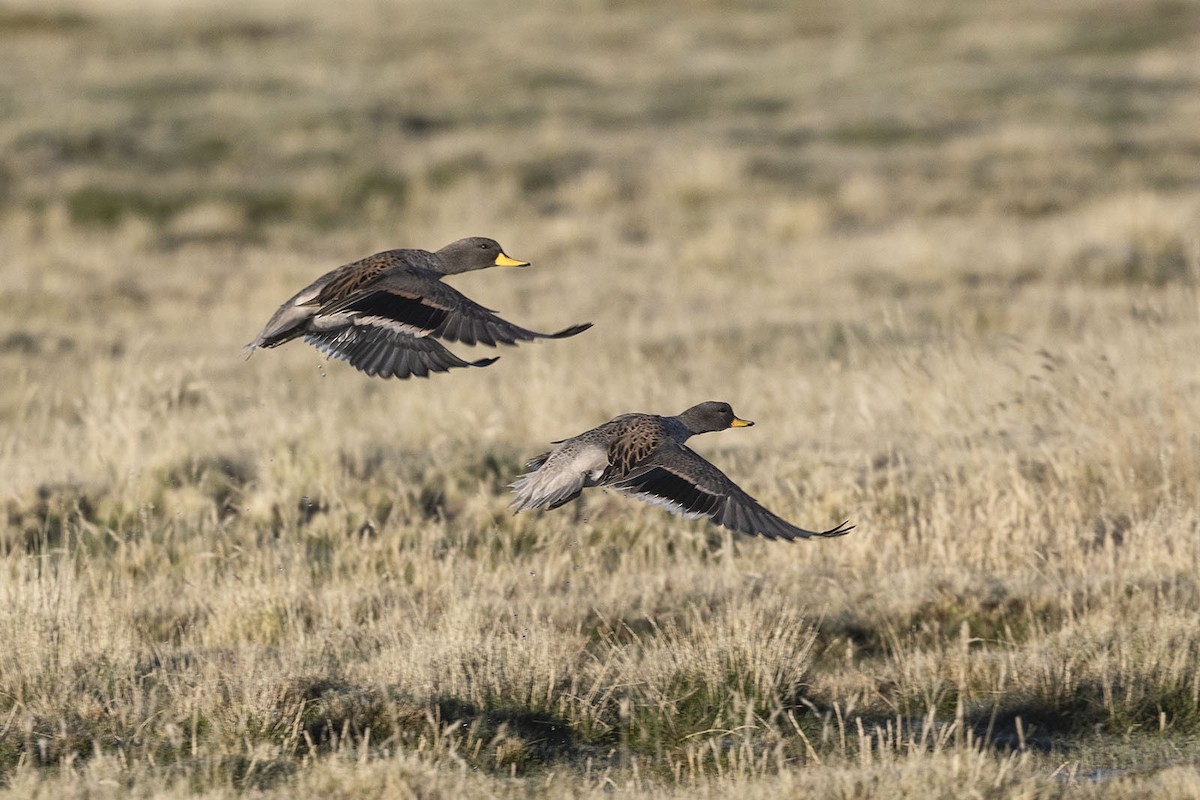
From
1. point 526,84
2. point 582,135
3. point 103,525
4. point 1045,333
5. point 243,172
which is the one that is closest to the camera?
point 103,525

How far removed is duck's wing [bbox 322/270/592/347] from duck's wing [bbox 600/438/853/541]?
0.66 m

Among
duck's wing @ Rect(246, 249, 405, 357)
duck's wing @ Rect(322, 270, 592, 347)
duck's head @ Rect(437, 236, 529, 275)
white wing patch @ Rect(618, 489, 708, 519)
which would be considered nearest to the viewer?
duck's wing @ Rect(322, 270, 592, 347)

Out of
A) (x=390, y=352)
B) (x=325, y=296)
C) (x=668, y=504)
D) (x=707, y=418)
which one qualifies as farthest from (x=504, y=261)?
(x=668, y=504)

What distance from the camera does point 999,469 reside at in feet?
32.8

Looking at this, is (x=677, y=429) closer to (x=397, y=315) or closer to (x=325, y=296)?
(x=397, y=315)

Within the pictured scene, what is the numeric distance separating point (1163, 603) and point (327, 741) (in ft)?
13.5

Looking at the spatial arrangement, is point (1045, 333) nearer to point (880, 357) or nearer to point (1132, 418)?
point (880, 357)

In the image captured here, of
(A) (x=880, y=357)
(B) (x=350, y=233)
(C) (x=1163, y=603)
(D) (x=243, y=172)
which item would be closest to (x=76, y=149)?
(D) (x=243, y=172)

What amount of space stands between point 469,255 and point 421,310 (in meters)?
0.77

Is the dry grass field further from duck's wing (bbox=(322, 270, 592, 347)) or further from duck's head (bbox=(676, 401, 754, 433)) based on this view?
duck's wing (bbox=(322, 270, 592, 347))

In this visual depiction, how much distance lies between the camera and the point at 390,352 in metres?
7.07

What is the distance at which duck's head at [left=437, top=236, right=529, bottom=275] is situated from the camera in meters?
7.32

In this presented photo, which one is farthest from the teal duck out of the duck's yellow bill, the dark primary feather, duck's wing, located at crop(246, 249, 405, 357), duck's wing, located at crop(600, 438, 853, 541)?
duck's wing, located at crop(246, 249, 405, 357)

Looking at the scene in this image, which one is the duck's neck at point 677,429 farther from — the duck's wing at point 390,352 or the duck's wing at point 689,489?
the duck's wing at point 390,352
